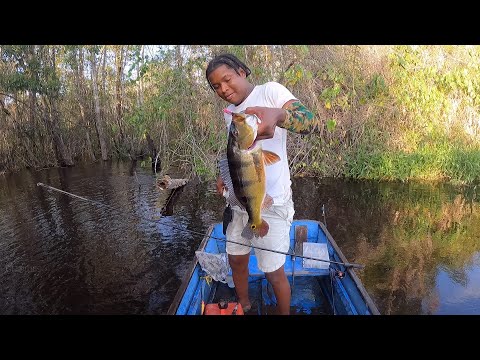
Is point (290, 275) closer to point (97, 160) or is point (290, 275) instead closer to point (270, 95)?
point (270, 95)

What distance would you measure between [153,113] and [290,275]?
278 inches

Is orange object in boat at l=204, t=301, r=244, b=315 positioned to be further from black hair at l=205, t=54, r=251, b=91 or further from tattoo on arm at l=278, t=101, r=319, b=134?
black hair at l=205, t=54, r=251, b=91

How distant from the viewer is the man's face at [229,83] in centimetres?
271

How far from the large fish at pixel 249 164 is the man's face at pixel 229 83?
53 centimetres

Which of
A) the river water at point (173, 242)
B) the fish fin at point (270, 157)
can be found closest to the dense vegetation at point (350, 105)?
the river water at point (173, 242)

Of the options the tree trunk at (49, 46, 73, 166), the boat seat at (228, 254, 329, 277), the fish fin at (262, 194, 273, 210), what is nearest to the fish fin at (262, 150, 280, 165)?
the fish fin at (262, 194, 273, 210)

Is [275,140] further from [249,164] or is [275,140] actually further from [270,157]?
[249,164]

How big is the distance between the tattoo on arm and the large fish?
0.76 ft

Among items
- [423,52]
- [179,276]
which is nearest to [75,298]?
[179,276]

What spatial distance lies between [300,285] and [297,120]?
2.82 m

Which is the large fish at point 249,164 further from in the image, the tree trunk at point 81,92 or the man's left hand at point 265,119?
the tree trunk at point 81,92

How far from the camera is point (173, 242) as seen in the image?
7.77 metres

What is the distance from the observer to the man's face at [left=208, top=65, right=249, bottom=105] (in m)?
2.71

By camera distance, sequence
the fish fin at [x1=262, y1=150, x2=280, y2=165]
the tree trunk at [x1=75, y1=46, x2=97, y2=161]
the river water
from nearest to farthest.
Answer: the fish fin at [x1=262, y1=150, x2=280, y2=165], the river water, the tree trunk at [x1=75, y1=46, x2=97, y2=161]
